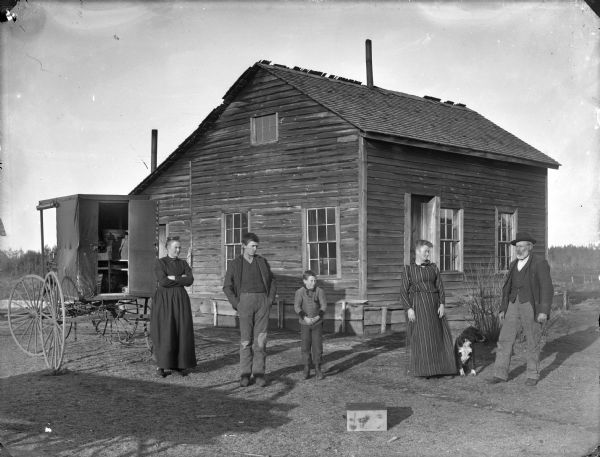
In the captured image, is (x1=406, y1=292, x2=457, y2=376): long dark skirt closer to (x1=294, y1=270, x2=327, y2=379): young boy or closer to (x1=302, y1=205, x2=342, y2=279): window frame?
(x1=294, y1=270, x2=327, y2=379): young boy

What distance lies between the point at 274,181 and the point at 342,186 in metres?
2.21

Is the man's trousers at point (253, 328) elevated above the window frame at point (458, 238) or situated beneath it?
situated beneath

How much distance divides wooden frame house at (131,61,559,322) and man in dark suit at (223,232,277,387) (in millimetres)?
6172

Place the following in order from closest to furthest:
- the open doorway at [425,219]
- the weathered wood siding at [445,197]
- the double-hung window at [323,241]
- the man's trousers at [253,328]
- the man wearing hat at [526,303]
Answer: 1. the man wearing hat at [526,303]
2. the man's trousers at [253,328]
3. the weathered wood siding at [445,197]
4. the double-hung window at [323,241]
5. the open doorway at [425,219]

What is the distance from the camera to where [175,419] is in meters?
Answer: 7.43

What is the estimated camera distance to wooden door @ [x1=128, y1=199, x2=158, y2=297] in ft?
39.8

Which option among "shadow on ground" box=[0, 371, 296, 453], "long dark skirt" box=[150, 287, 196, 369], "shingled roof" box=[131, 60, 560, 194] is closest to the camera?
"shadow on ground" box=[0, 371, 296, 453]

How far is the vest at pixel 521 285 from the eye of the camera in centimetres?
908

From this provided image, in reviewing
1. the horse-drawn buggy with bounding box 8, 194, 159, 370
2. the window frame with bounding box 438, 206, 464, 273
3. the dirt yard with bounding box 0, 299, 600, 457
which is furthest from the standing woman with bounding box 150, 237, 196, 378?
the window frame with bounding box 438, 206, 464, 273

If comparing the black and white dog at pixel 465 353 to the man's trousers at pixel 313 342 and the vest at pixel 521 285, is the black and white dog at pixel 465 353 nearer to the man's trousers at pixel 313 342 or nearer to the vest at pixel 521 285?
the vest at pixel 521 285

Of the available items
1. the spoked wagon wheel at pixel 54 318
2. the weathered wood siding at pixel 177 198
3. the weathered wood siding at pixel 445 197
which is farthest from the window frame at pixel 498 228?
the spoked wagon wheel at pixel 54 318

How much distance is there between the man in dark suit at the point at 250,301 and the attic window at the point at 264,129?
8.26 m

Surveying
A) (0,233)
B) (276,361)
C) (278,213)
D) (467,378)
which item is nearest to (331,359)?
(276,361)

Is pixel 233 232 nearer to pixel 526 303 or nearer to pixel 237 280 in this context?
pixel 237 280
